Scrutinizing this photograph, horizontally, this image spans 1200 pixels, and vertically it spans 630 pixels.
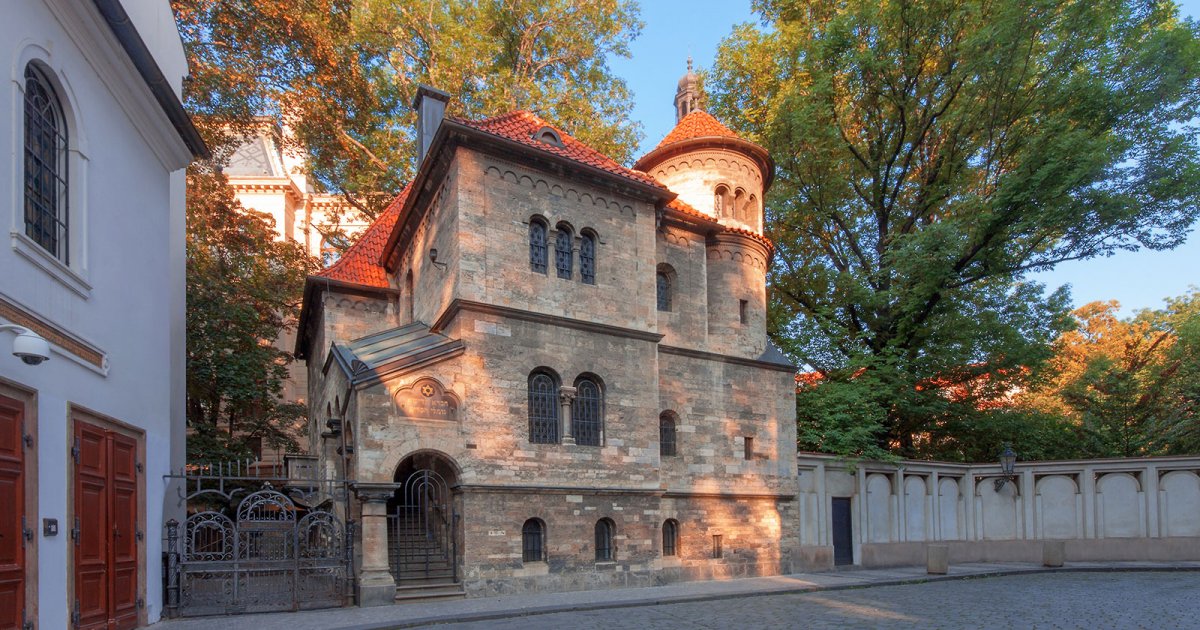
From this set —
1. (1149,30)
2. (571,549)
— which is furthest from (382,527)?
(1149,30)

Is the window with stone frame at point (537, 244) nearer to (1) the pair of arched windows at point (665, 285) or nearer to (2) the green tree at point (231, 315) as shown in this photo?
(1) the pair of arched windows at point (665, 285)

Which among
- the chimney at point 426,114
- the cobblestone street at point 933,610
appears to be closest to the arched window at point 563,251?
the cobblestone street at point 933,610

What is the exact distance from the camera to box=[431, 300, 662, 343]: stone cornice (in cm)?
1432

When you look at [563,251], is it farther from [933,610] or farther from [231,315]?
[231,315]

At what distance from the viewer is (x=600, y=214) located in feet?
53.9

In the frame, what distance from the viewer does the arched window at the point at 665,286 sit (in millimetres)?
18672

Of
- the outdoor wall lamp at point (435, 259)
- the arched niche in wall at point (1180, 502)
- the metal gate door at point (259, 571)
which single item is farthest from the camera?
the arched niche in wall at point (1180, 502)

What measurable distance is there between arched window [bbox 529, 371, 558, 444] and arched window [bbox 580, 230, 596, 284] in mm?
2319

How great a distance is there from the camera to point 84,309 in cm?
843

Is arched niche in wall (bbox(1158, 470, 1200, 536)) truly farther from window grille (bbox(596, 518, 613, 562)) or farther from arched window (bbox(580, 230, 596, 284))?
arched window (bbox(580, 230, 596, 284))

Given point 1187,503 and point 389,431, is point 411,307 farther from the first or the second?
point 1187,503

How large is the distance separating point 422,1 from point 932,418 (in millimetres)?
23270

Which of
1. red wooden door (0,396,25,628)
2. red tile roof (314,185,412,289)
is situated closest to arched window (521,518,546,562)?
red wooden door (0,396,25,628)

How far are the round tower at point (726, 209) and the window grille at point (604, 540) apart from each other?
5.64 metres
